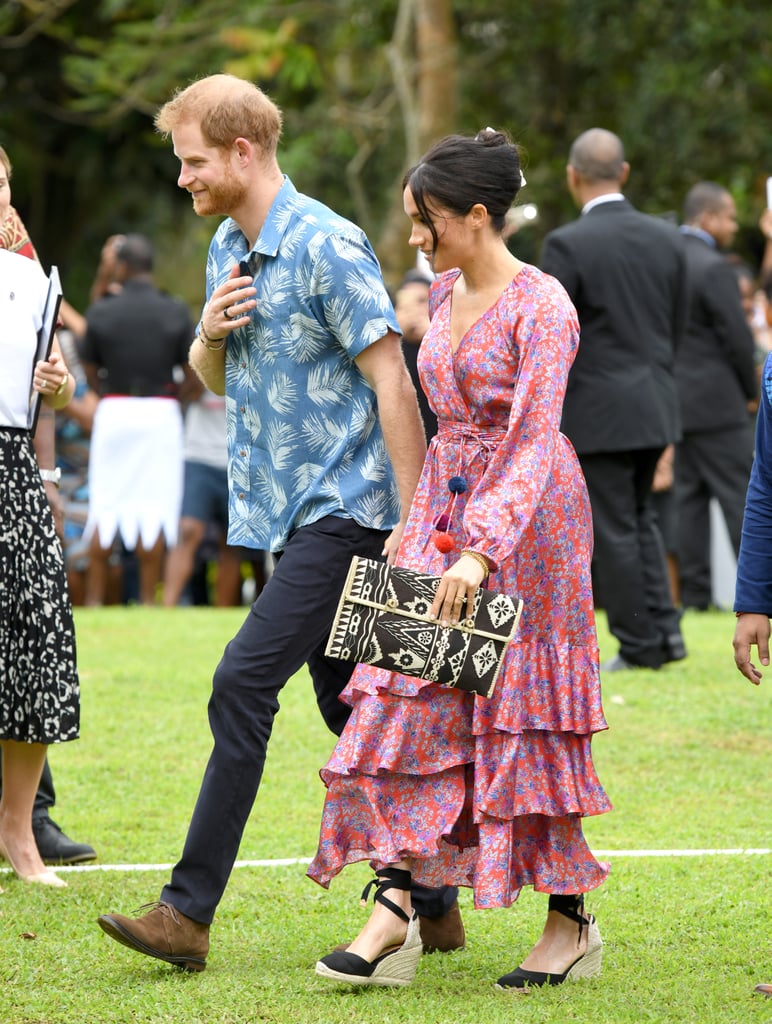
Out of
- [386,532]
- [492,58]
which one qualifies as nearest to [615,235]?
[386,532]

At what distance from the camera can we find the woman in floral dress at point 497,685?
4062 millimetres

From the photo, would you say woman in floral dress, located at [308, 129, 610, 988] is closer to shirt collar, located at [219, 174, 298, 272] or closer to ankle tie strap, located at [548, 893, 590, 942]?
ankle tie strap, located at [548, 893, 590, 942]

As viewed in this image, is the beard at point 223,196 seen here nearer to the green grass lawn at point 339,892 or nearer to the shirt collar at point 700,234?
the green grass lawn at point 339,892

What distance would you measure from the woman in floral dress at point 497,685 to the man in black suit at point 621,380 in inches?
157

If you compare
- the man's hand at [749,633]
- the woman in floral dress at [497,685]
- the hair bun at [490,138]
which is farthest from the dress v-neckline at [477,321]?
the man's hand at [749,633]

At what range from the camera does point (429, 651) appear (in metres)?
3.96

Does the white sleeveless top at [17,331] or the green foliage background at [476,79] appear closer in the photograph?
the white sleeveless top at [17,331]

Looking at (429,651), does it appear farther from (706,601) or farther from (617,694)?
(706,601)

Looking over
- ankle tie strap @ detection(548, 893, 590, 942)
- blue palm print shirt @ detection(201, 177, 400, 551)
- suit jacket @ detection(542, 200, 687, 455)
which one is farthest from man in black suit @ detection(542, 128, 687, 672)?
ankle tie strap @ detection(548, 893, 590, 942)

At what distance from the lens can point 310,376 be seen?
4371 millimetres

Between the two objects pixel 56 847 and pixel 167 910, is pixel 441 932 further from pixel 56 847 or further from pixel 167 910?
pixel 56 847

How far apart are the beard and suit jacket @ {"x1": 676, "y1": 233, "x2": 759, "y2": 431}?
20.7 ft

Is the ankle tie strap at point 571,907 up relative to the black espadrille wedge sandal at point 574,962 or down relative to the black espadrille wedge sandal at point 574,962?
up

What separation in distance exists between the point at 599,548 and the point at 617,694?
0.75 m
